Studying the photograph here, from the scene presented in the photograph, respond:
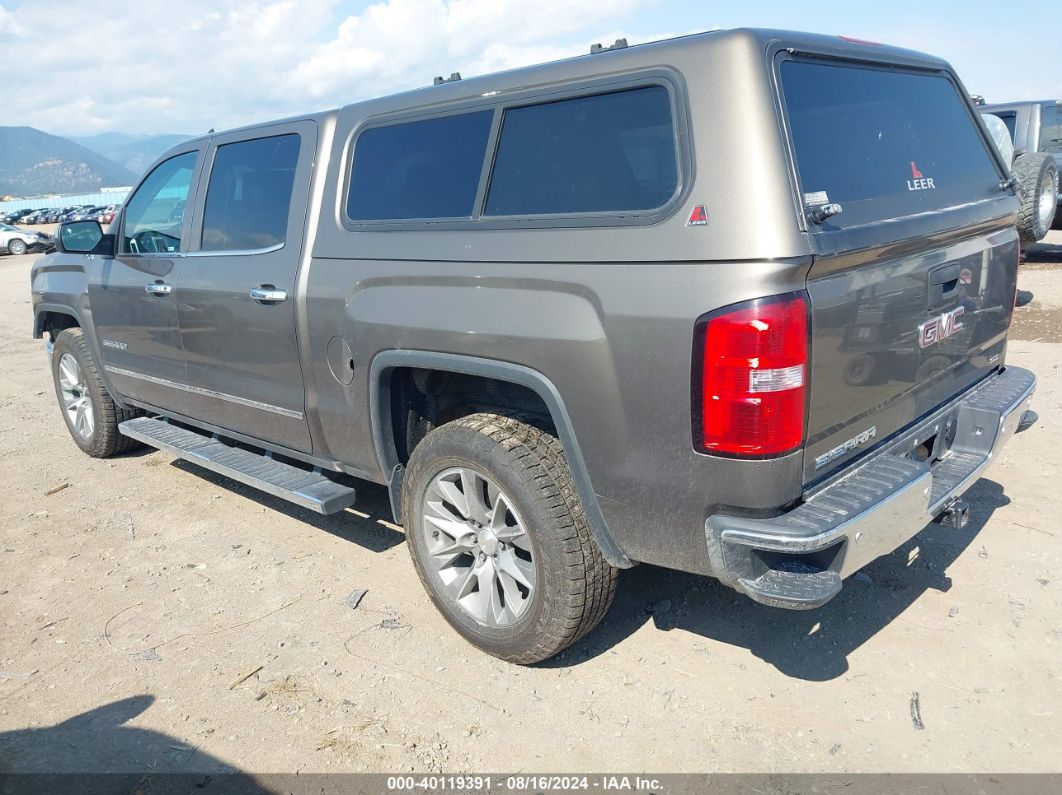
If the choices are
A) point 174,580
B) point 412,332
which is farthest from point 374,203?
point 174,580

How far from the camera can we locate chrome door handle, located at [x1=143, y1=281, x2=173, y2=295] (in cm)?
443

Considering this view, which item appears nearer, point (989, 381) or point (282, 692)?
point (282, 692)

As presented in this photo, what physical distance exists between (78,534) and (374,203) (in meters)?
2.71

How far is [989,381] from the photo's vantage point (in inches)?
139

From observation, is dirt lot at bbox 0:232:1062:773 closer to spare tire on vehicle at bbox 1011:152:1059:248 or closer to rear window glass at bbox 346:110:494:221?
rear window glass at bbox 346:110:494:221

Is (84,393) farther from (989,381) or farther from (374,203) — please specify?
(989,381)

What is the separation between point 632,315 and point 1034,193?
5657mm

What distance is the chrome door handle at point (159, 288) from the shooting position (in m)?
4.43

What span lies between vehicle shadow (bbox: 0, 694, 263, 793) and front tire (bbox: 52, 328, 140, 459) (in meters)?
Result: 3.04

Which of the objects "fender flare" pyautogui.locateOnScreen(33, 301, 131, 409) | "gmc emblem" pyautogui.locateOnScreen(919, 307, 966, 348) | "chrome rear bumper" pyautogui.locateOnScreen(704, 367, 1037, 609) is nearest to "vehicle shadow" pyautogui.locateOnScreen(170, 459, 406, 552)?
"fender flare" pyautogui.locateOnScreen(33, 301, 131, 409)

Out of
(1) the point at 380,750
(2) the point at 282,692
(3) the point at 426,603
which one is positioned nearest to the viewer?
(1) the point at 380,750

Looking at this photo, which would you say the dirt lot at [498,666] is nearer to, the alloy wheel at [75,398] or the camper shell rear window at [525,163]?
the alloy wheel at [75,398]

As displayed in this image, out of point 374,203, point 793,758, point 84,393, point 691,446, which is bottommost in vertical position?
point 793,758

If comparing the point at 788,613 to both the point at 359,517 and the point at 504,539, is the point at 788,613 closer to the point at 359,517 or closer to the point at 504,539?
the point at 504,539
